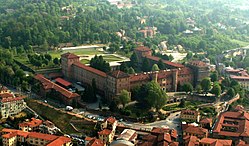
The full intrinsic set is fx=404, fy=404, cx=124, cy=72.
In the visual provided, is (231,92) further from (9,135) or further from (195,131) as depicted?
(9,135)

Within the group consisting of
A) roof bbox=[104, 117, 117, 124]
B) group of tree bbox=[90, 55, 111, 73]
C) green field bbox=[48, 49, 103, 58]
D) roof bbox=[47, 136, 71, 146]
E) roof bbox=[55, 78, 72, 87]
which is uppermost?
Answer: group of tree bbox=[90, 55, 111, 73]

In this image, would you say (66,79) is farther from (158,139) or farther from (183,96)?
(158,139)

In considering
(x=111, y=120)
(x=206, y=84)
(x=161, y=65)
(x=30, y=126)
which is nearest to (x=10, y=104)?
(x=30, y=126)

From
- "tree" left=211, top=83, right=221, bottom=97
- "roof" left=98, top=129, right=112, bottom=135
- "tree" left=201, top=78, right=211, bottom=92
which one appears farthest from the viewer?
"tree" left=201, top=78, right=211, bottom=92

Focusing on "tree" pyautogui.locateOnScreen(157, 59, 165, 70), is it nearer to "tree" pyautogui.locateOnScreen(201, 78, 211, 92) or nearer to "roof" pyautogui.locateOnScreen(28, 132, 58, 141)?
"tree" pyautogui.locateOnScreen(201, 78, 211, 92)

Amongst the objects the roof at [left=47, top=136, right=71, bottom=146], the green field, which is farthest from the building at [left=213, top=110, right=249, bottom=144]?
the green field

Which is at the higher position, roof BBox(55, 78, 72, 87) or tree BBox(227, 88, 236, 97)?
roof BBox(55, 78, 72, 87)

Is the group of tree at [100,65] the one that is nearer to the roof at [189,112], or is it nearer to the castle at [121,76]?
the castle at [121,76]

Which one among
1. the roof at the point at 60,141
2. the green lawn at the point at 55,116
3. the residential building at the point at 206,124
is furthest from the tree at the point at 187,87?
the roof at the point at 60,141
